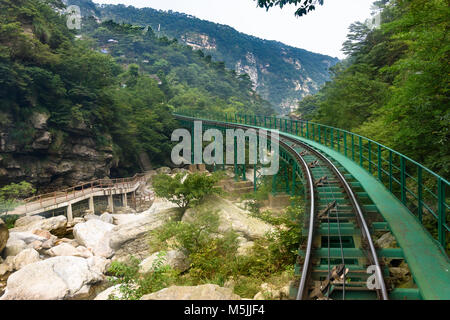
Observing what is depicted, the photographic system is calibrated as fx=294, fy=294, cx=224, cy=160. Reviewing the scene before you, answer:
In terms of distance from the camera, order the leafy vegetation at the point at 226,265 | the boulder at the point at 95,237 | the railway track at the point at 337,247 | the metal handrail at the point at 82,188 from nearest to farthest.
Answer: the railway track at the point at 337,247 → the leafy vegetation at the point at 226,265 → the boulder at the point at 95,237 → the metal handrail at the point at 82,188

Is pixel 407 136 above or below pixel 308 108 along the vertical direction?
below

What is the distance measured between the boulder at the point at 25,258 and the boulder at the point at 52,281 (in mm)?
2340

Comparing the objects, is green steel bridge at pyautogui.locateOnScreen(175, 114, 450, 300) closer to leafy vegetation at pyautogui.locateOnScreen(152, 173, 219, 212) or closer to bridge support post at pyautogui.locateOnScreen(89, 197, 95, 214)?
leafy vegetation at pyautogui.locateOnScreen(152, 173, 219, 212)

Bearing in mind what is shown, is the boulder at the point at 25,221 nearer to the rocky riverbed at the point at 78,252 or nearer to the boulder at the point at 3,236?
the rocky riverbed at the point at 78,252

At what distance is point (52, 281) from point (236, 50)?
177462 mm

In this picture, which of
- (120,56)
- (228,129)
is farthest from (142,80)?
(120,56)

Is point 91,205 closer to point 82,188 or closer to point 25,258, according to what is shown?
point 82,188

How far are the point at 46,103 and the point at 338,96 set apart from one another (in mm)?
24022

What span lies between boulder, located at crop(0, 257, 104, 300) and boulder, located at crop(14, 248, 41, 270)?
Answer: 2.34 m

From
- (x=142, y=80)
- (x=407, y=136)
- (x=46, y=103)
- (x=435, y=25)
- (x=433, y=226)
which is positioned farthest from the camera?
(x=142, y=80)

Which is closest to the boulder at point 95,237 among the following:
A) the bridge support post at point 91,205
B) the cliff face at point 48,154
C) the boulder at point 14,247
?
the boulder at point 14,247

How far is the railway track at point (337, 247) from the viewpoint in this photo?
354cm

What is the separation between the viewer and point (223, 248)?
7.97 metres
